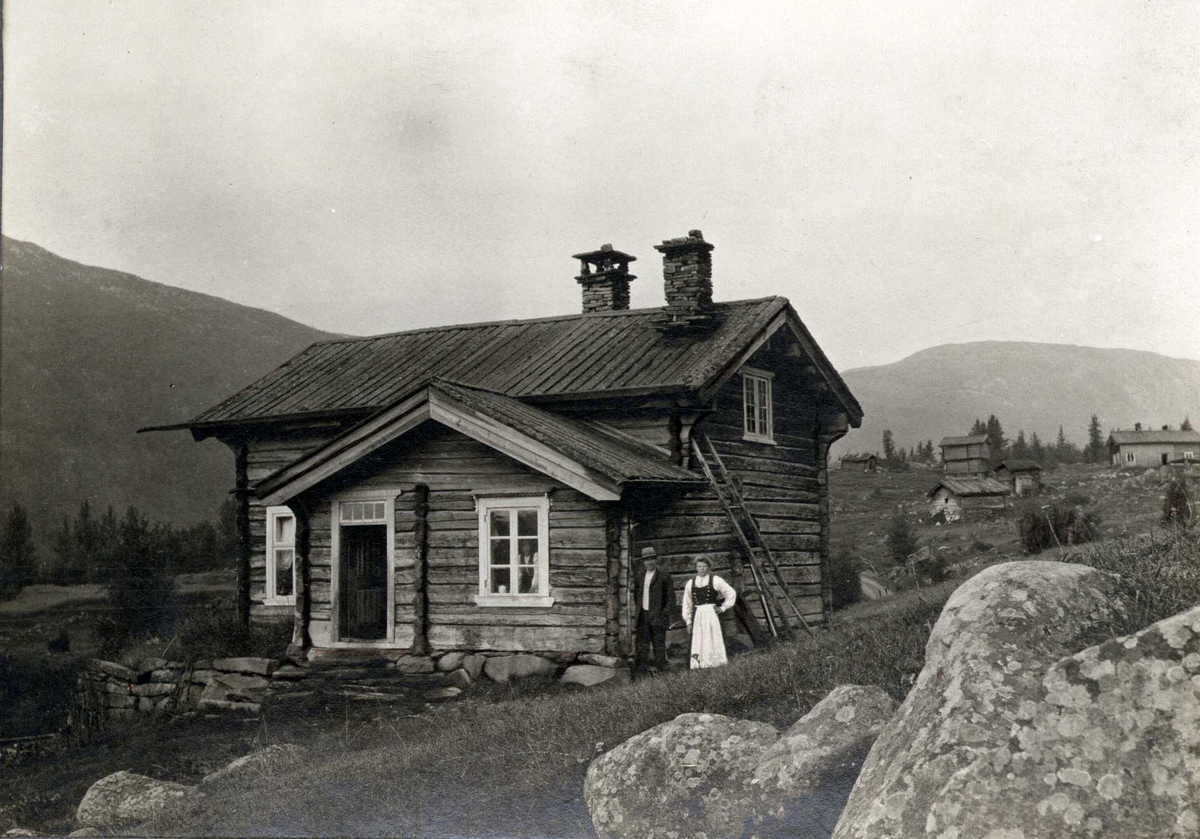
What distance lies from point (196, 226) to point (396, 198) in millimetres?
2282

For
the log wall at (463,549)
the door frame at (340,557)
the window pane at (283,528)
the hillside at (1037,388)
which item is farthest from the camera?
the window pane at (283,528)

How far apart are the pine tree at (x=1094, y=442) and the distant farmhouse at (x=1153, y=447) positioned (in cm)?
24

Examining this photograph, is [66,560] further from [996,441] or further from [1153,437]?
[1153,437]

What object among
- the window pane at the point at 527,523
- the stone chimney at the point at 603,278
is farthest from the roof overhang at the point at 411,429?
the stone chimney at the point at 603,278

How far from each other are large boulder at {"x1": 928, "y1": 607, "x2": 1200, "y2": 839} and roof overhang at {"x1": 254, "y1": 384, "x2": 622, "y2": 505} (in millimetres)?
7601

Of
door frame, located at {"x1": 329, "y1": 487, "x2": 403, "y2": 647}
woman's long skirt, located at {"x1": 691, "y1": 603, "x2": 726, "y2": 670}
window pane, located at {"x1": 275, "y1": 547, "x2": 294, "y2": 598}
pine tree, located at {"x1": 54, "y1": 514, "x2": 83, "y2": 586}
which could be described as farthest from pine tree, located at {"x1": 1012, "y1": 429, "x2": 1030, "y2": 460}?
pine tree, located at {"x1": 54, "y1": 514, "x2": 83, "y2": 586}

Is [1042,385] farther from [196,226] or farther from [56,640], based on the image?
[56,640]

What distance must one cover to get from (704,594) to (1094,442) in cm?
490

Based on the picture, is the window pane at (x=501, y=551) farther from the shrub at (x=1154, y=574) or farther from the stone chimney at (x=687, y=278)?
the shrub at (x=1154, y=574)

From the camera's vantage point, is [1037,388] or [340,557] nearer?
[1037,388]

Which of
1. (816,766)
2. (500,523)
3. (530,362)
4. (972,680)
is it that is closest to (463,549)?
(500,523)

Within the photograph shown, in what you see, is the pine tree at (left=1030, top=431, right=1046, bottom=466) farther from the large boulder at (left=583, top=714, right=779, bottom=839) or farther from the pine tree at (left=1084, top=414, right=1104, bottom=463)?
the large boulder at (left=583, top=714, right=779, bottom=839)

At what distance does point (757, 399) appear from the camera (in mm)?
16172

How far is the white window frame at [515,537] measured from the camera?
12930 mm
